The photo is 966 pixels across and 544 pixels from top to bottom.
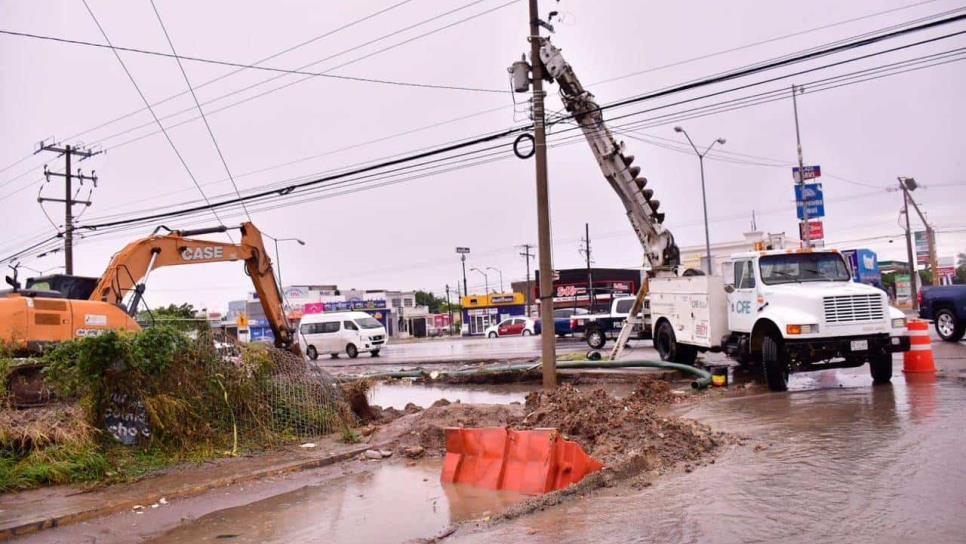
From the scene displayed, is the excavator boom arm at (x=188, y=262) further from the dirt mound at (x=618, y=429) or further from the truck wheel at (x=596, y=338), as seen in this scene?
the truck wheel at (x=596, y=338)

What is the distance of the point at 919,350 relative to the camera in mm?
14062

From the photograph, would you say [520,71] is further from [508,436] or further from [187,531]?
[187,531]

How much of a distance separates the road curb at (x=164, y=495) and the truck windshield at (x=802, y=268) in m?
8.19

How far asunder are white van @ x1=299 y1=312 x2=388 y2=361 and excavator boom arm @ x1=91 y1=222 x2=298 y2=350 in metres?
18.9

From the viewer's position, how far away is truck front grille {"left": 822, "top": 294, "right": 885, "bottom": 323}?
41.5ft

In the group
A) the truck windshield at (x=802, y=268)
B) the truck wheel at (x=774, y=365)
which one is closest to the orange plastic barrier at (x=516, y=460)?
the truck wheel at (x=774, y=365)

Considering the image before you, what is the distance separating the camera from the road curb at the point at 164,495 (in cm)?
666

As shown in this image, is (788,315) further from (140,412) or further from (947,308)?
(140,412)

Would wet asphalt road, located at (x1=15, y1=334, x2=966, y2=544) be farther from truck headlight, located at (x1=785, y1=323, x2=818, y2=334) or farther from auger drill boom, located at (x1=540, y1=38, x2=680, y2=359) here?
auger drill boom, located at (x1=540, y1=38, x2=680, y2=359)

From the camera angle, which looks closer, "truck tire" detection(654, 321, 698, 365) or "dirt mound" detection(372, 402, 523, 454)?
"dirt mound" detection(372, 402, 523, 454)

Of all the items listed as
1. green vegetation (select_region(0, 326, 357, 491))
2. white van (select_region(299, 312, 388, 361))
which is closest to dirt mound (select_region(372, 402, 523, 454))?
green vegetation (select_region(0, 326, 357, 491))

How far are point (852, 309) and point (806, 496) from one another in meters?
7.61

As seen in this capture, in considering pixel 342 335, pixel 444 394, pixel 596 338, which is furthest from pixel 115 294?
pixel 342 335

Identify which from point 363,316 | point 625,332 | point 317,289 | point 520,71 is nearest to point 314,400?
point 520,71
